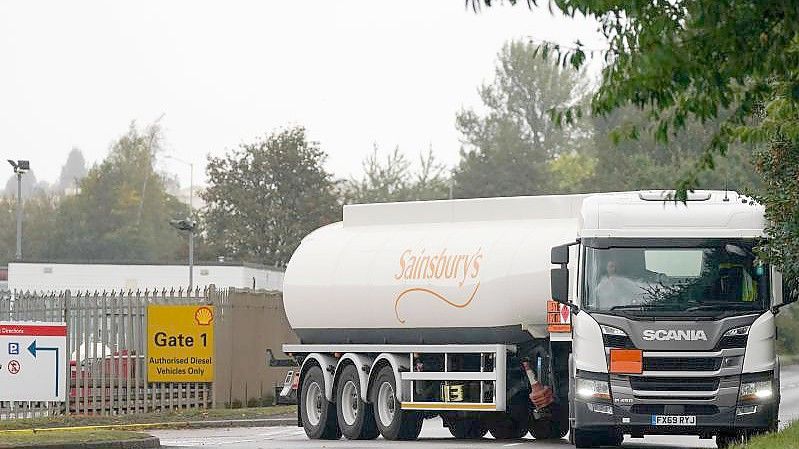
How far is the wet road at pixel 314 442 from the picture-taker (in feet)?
78.4

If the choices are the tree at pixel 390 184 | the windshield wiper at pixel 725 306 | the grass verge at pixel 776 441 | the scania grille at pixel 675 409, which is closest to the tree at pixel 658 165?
the tree at pixel 390 184

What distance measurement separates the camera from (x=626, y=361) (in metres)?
20.5

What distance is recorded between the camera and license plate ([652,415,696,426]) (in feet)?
66.9

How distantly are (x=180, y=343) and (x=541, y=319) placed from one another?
37.2 ft

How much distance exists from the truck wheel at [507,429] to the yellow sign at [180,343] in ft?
29.0

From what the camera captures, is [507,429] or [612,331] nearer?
[612,331]

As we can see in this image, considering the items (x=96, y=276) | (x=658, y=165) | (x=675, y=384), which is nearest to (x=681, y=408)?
(x=675, y=384)

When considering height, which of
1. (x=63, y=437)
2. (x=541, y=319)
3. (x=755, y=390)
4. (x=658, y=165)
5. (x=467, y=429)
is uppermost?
(x=658, y=165)

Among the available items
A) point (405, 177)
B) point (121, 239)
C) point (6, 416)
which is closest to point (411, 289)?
point (6, 416)

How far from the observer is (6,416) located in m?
30.8

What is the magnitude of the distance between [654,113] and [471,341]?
13885 mm

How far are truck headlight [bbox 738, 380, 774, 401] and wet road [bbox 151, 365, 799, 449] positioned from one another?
310cm

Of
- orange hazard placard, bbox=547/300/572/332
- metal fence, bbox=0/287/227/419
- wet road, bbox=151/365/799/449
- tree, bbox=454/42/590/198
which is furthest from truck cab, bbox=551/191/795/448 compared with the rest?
tree, bbox=454/42/590/198

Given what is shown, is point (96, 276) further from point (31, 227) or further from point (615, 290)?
point (31, 227)
